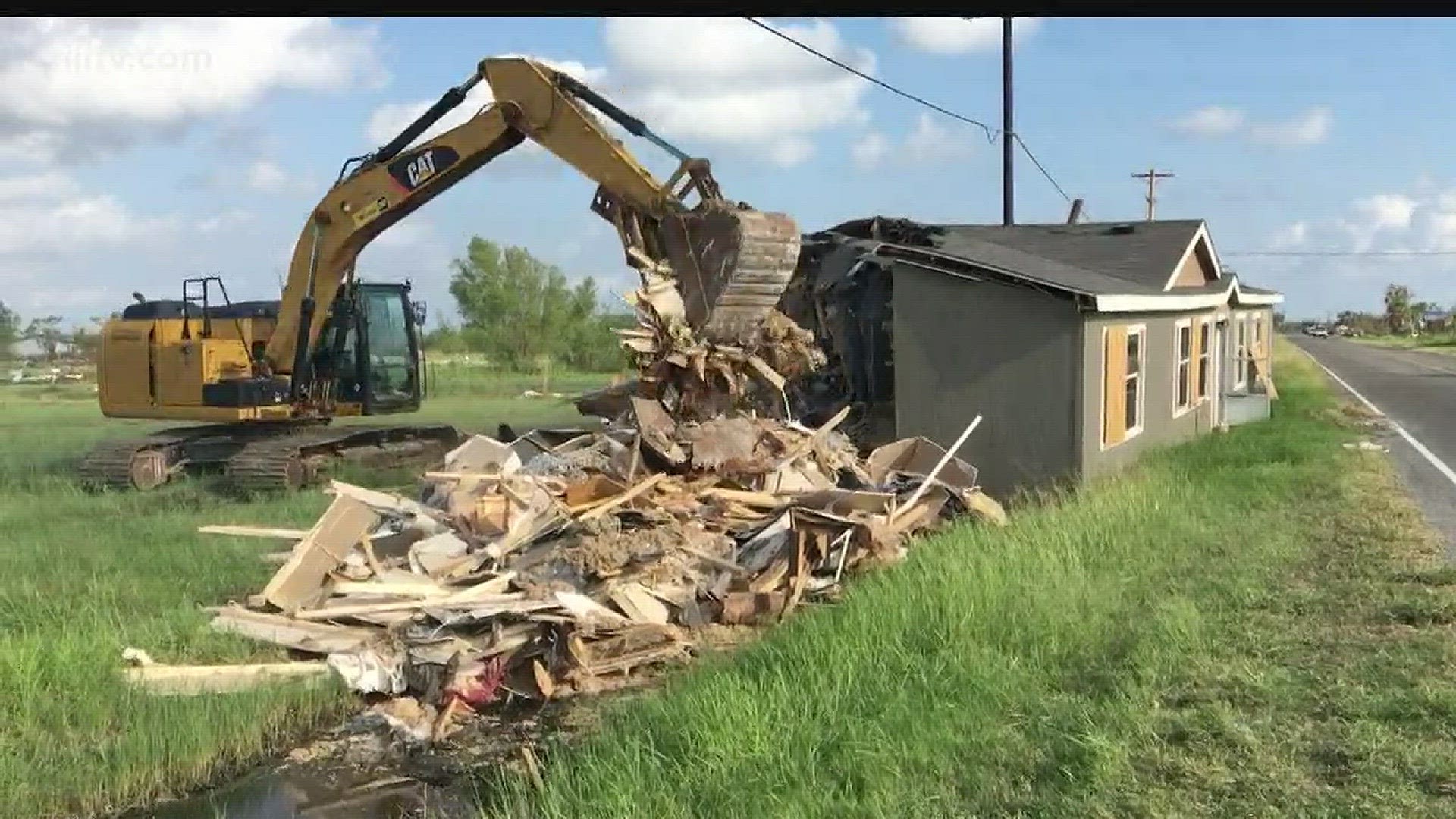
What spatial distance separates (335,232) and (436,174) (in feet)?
6.83

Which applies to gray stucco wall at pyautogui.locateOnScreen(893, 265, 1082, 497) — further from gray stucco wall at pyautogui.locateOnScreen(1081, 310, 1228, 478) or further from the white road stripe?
the white road stripe

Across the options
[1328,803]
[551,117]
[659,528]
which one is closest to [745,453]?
[659,528]

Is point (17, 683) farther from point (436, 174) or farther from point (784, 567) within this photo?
point (436, 174)

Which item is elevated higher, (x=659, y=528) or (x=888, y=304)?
(x=888, y=304)

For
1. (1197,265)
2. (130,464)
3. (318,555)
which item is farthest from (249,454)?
(1197,265)

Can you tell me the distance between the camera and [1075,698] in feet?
20.3

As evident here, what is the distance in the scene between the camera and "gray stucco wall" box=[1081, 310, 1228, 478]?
1399 centimetres

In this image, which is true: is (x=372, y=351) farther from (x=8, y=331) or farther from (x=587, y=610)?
(x=8, y=331)

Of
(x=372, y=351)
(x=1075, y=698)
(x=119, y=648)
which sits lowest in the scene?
(x=119, y=648)

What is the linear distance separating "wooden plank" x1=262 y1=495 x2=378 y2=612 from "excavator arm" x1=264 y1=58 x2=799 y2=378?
3.81 metres

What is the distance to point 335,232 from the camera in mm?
16844

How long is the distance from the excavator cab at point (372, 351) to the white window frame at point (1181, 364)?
11.6m

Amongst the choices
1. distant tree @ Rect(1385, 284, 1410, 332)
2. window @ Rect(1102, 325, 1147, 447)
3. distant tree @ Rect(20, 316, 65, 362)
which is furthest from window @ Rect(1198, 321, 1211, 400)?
distant tree @ Rect(1385, 284, 1410, 332)

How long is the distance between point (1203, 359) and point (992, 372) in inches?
320
